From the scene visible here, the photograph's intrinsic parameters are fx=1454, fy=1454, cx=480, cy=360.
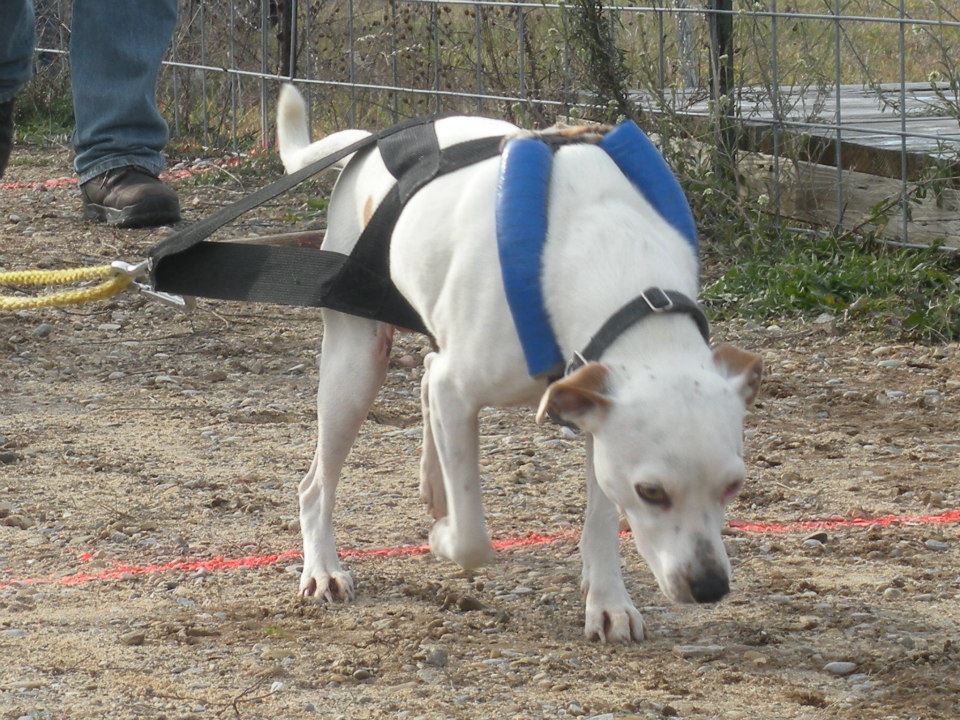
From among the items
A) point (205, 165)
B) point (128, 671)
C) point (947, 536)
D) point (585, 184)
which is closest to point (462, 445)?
point (585, 184)

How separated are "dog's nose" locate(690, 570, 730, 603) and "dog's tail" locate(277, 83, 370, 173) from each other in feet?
5.71

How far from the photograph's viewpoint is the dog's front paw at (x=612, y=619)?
3.10 m

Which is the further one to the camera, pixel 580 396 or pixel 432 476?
pixel 432 476

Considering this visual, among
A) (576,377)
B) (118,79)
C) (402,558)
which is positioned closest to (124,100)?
(118,79)

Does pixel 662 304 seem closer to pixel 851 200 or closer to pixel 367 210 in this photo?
pixel 367 210

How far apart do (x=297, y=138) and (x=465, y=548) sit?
1.38 metres

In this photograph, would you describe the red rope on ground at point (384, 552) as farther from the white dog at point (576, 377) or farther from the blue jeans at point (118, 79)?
the blue jeans at point (118, 79)

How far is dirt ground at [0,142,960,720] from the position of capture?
2836mm

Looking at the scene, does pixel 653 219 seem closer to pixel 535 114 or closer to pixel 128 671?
pixel 128 671

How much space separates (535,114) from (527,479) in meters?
3.01

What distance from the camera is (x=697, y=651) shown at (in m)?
3.02

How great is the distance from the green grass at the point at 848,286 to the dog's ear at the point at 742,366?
291cm

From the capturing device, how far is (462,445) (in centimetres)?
312

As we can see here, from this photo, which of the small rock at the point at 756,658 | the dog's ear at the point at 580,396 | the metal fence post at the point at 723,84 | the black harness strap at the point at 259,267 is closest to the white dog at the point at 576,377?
the dog's ear at the point at 580,396
